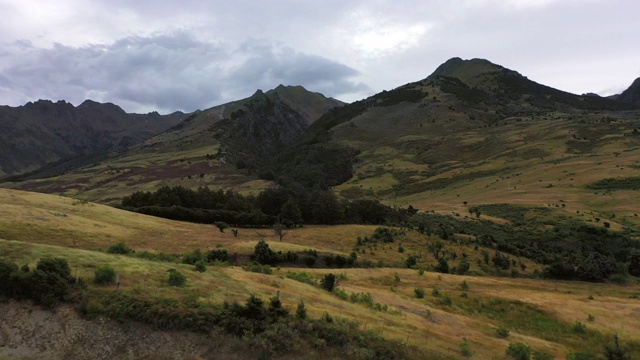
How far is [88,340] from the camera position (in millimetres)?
16438

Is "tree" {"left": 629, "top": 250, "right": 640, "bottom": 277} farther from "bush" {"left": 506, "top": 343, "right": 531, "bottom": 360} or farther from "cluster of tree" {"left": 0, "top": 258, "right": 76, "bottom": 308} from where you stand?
"cluster of tree" {"left": 0, "top": 258, "right": 76, "bottom": 308}

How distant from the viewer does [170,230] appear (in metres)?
48.3

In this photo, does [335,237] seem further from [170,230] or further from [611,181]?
[611,181]

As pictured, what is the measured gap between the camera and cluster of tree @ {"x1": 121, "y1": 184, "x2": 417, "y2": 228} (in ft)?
194

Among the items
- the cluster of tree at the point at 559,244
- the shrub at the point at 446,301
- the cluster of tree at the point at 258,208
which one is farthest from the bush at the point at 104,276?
the cluster of tree at the point at 559,244

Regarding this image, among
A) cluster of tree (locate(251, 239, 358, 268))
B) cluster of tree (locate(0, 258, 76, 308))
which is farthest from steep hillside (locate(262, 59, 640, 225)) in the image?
cluster of tree (locate(0, 258, 76, 308))

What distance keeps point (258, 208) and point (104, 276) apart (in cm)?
5120

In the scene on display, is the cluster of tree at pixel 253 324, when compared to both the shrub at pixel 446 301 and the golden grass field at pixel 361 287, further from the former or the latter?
the shrub at pixel 446 301

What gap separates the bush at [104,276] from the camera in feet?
64.3

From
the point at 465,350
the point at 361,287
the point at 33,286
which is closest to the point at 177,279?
the point at 33,286

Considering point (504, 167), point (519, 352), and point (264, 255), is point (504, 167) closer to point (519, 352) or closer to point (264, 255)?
point (264, 255)

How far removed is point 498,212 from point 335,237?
4154 cm

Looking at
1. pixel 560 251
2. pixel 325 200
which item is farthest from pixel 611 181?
pixel 325 200

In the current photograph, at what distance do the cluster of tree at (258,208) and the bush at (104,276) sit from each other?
38818 millimetres
